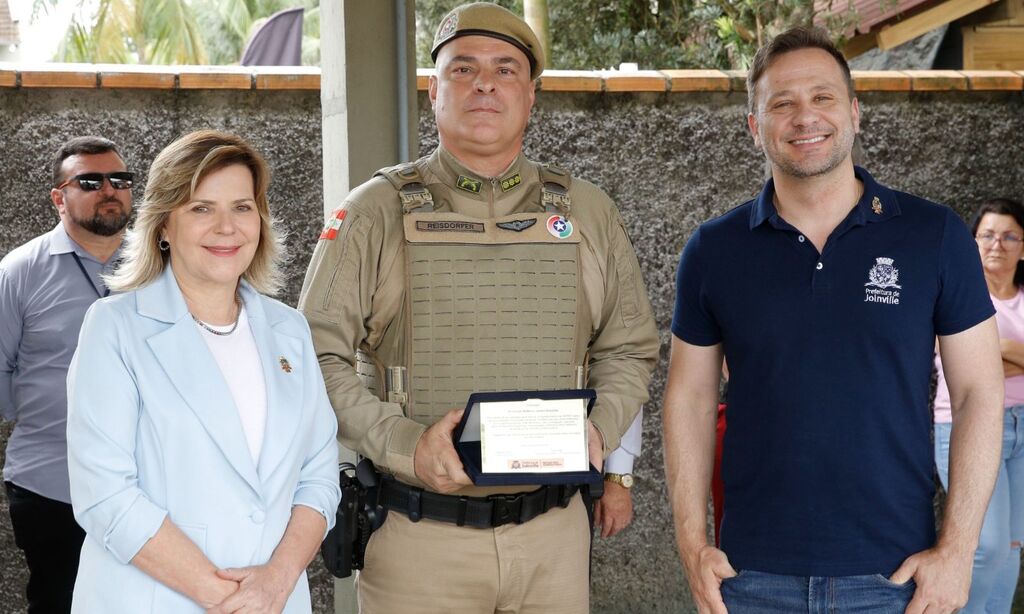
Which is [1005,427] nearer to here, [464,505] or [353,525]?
[464,505]

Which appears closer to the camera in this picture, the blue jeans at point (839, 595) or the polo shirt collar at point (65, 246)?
the blue jeans at point (839, 595)

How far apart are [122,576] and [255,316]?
0.66 metres

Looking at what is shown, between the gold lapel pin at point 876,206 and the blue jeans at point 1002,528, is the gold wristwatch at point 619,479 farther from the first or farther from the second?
the blue jeans at point 1002,528

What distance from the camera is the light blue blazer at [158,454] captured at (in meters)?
2.34

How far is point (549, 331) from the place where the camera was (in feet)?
9.98

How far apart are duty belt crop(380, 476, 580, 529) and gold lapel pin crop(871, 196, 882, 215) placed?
3.63 ft

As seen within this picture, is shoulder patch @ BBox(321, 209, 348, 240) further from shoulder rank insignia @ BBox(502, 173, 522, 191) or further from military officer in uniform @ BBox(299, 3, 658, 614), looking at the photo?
shoulder rank insignia @ BBox(502, 173, 522, 191)

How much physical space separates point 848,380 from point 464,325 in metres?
→ 1.01

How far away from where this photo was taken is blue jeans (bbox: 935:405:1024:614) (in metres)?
4.89

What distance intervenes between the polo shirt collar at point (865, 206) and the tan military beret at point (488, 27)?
815 millimetres

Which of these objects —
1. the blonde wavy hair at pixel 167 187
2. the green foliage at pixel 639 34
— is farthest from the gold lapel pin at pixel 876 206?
the green foliage at pixel 639 34

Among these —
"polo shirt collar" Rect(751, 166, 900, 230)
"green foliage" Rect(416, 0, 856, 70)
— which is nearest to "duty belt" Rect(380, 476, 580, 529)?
"polo shirt collar" Rect(751, 166, 900, 230)

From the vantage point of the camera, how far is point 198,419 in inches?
95.3

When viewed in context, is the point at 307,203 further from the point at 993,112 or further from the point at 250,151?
the point at 993,112
